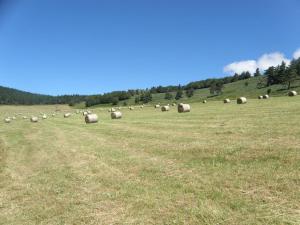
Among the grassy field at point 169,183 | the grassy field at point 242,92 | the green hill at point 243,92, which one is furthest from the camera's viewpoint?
the green hill at point 243,92

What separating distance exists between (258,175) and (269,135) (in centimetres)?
520

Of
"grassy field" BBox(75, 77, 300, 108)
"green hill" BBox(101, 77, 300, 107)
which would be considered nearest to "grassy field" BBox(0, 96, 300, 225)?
"grassy field" BBox(75, 77, 300, 108)

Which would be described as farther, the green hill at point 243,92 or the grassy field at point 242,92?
the green hill at point 243,92

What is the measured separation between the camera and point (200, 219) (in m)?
7.45

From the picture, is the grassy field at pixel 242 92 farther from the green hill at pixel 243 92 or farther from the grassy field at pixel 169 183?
the grassy field at pixel 169 183

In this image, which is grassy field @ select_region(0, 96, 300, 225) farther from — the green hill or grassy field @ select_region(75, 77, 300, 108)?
the green hill

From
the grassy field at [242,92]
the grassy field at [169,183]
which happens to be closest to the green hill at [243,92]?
the grassy field at [242,92]

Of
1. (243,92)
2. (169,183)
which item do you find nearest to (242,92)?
(243,92)

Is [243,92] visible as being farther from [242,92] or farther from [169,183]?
[169,183]

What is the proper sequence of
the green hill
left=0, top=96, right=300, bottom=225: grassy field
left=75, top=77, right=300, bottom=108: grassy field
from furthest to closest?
the green hill
left=75, top=77, right=300, bottom=108: grassy field
left=0, top=96, right=300, bottom=225: grassy field

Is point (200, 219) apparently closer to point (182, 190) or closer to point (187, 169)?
point (182, 190)

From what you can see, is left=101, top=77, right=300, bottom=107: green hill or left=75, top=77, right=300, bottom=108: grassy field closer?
left=75, top=77, right=300, bottom=108: grassy field

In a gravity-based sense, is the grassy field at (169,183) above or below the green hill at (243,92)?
below

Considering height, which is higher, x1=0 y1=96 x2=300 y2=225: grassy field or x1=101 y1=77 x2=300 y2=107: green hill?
x1=101 y1=77 x2=300 y2=107: green hill
